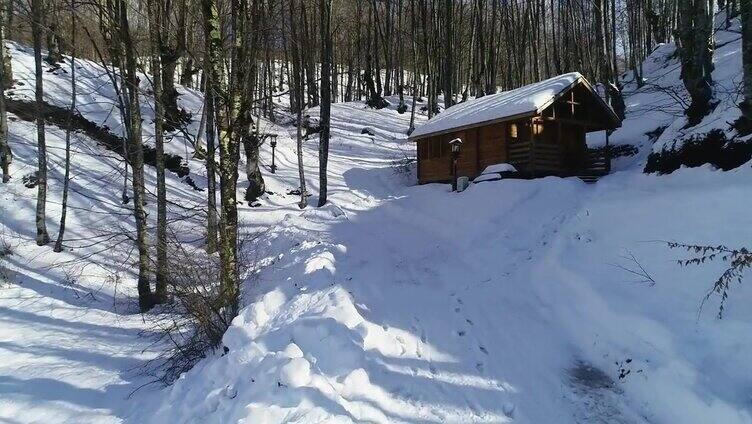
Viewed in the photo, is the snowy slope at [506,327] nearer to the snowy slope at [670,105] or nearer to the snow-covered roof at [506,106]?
the snowy slope at [670,105]

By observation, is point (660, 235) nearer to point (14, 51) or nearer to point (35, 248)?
point (35, 248)

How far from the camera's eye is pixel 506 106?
647 inches

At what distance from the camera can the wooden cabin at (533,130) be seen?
639 inches

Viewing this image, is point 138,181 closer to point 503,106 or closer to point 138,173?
point 138,173

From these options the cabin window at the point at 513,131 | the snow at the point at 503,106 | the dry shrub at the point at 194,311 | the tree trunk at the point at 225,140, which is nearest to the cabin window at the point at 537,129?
the cabin window at the point at 513,131

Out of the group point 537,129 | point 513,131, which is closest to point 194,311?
point 513,131

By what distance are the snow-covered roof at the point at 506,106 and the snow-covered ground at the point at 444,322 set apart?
11.3 ft

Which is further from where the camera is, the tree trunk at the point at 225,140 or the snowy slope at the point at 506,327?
the tree trunk at the point at 225,140

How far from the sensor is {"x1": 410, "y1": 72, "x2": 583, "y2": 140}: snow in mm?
15555

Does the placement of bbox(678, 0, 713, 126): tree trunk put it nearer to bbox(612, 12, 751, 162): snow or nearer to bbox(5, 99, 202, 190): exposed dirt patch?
bbox(612, 12, 751, 162): snow

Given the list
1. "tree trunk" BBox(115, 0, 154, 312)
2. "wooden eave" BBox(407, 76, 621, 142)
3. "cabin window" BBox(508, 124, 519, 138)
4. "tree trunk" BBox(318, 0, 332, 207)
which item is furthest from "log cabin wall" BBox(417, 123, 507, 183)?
"tree trunk" BBox(115, 0, 154, 312)

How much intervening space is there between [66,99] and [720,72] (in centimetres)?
2665

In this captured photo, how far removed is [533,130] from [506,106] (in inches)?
51.0

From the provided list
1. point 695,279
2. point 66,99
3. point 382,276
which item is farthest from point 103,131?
point 695,279
